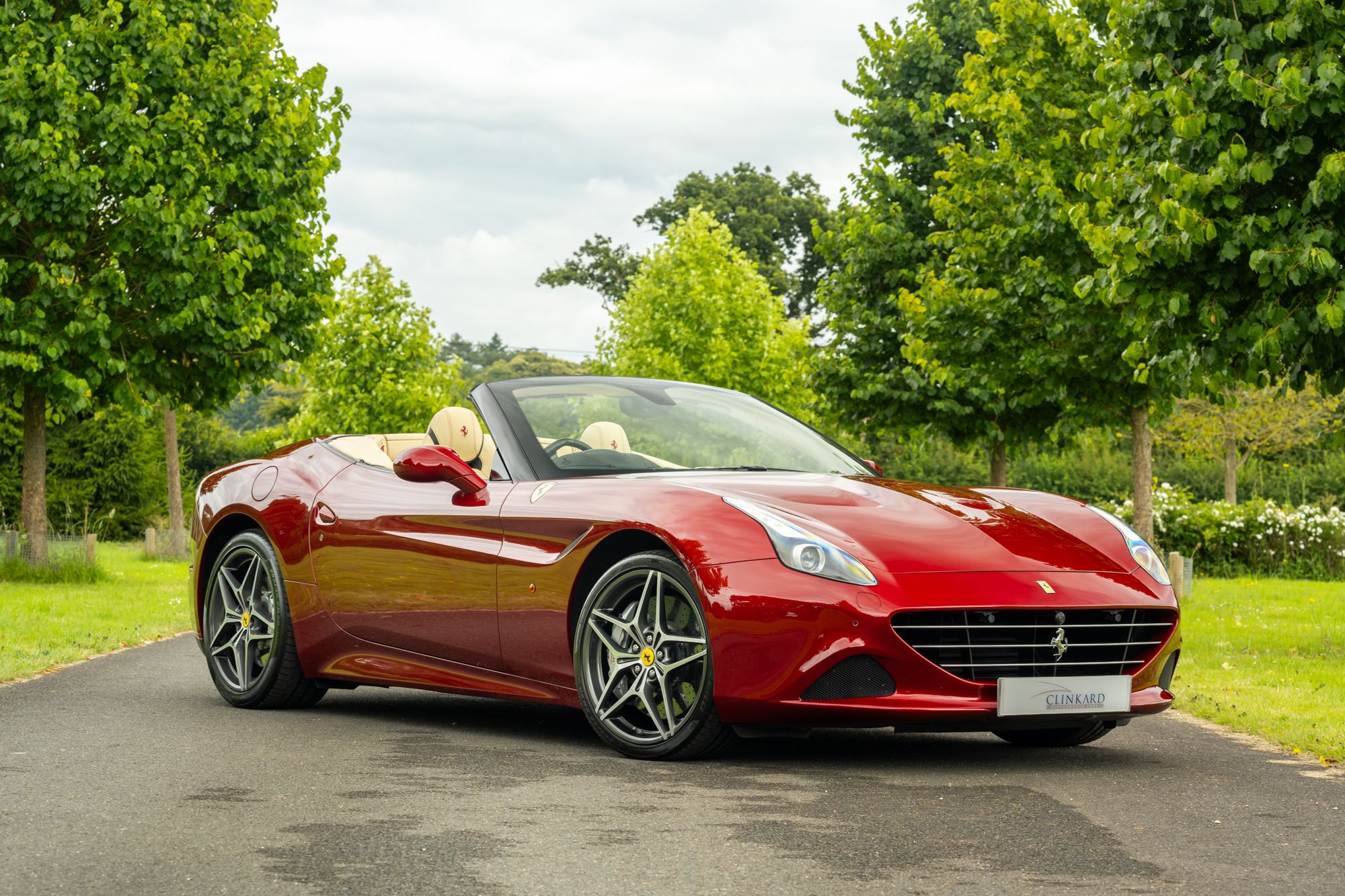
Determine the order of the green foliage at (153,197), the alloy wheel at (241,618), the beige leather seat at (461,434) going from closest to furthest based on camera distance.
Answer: the beige leather seat at (461,434), the alloy wheel at (241,618), the green foliage at (153,197)

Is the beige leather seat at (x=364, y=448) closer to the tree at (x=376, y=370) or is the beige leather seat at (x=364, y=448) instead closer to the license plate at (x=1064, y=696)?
the license plate at (x=1064, y=696)

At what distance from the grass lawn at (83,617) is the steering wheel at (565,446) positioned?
4105 mm

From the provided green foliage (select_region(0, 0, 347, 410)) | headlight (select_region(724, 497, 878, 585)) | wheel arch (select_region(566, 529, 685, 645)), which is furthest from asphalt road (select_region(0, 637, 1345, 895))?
green foliage (select_region(0, 0, 347, 410))

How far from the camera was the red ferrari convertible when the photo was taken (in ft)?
17.7

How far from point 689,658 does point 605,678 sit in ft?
1.59

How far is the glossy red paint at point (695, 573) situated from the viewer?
5391 mm

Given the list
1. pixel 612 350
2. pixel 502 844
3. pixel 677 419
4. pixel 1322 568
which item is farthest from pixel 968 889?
pixel 612 350

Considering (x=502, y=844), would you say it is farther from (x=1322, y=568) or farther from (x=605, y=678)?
(x=1322, y=568)

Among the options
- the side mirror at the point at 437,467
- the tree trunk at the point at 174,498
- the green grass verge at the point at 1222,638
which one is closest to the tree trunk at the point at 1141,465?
the green grass verge at the point at 1222,638

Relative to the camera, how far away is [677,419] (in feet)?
23.4

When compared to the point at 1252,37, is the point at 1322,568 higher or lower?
lower

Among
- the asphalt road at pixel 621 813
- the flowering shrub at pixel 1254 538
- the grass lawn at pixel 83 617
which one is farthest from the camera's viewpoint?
the flowering shrub at pixel 1254 538

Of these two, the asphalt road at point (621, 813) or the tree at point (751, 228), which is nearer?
the asphalt road at point (621, 813)

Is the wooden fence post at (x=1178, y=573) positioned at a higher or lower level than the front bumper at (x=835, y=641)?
lower
